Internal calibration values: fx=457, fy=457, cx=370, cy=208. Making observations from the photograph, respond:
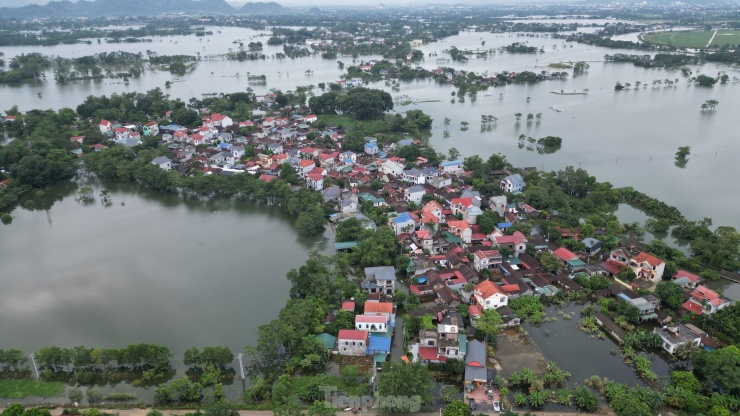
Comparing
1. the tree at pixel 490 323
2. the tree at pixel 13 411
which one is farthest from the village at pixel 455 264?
the tree at pixel 13 411

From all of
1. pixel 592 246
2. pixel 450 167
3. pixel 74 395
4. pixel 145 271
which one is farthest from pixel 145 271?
pixel 592 246

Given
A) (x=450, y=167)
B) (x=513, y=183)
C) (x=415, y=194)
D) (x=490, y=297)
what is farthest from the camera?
(x=450, y=167)

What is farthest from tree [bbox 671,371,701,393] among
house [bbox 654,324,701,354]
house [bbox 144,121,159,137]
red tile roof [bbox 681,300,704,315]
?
house [bbox 144,121,159,137]

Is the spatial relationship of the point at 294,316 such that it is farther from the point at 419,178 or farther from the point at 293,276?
the point at 419,178

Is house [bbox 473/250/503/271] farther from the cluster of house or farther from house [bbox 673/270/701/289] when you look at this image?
house [bbox 673/270/701/289]

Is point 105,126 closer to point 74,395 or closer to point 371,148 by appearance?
point 371,148

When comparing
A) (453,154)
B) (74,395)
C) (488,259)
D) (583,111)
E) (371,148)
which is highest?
(583,111)
